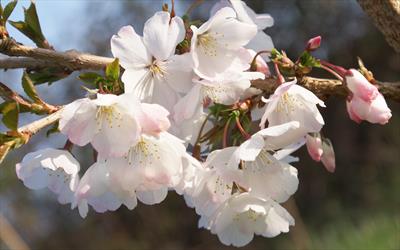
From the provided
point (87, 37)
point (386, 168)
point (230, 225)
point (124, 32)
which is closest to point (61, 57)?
point (124, 32)

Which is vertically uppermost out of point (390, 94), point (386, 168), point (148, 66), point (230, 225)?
point (148, 66)

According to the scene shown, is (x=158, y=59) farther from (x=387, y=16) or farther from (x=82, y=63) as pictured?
(x=387, y=16)

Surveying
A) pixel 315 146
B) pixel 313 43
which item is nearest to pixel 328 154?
pixel 315 146

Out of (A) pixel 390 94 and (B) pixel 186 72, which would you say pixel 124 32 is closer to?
(B) pixel 186 72

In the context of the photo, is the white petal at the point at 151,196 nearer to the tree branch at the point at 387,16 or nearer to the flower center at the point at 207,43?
the flower center at the point at 207,43

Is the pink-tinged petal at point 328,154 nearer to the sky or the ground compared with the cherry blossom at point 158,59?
nearer to the ground

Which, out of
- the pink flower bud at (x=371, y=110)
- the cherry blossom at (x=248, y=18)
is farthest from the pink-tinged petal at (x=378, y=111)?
the cherry blossom at (x=248, y=18)

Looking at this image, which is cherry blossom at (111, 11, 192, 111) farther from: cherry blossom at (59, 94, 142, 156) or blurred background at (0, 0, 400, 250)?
blurred background at (0, 0, 400, 250)
